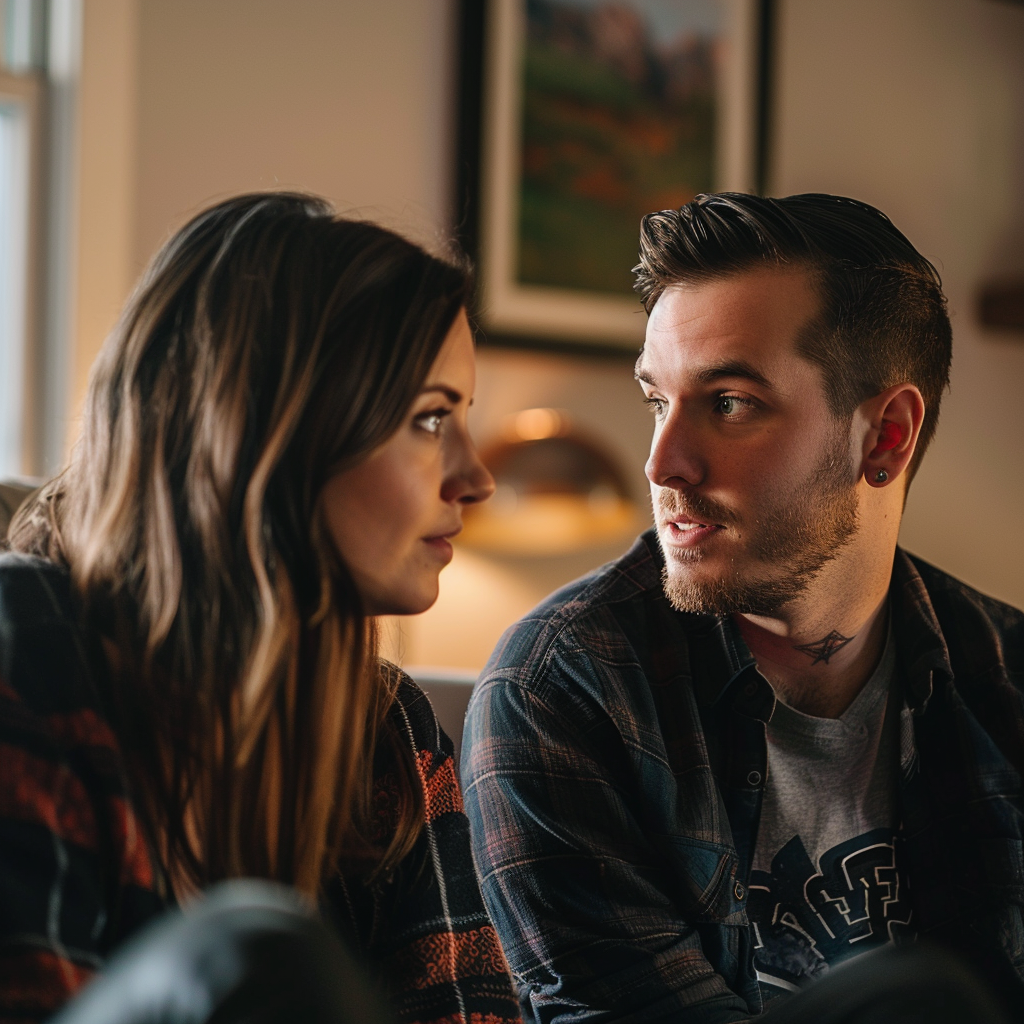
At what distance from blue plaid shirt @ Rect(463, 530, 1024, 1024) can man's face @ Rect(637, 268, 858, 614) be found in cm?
6

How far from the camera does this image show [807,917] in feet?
3.92

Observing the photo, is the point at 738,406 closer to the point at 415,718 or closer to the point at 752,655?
the point at 752,655

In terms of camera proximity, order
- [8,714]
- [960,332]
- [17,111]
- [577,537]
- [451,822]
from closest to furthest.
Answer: [8,714] → [451,822] → [17,111] → [577,537] → [960,332]

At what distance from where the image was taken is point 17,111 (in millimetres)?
2365

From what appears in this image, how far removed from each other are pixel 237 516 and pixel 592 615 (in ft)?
1.68

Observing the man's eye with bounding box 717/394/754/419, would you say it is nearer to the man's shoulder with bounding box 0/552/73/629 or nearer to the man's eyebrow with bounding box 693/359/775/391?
the man's eyebrow with bounding box 693/359/775/391

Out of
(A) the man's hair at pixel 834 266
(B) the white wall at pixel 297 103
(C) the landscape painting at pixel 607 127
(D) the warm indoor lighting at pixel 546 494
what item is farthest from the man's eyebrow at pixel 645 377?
(C) the landscape painting at pixel 607 127

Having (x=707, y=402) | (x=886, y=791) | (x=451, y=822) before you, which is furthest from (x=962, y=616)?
(x=451, y=822)

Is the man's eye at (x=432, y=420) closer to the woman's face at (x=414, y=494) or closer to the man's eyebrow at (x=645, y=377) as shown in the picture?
the woman's face at (x=414, y=494)

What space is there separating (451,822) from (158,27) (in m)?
2.03

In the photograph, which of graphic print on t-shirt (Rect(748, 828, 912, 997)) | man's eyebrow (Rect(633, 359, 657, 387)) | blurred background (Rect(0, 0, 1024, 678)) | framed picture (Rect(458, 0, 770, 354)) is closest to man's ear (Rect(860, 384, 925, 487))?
man's eyebrow (Rect(633, 359, 657, 387))

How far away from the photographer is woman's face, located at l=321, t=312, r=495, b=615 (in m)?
0.86

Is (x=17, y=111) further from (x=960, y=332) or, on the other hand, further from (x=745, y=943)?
(x=960, y=332)

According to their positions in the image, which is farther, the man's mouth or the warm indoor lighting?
the warm indoor lighting
